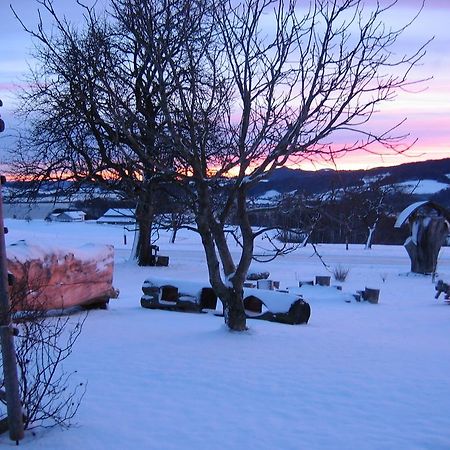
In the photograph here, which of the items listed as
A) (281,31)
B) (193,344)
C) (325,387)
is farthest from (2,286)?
(281,31)

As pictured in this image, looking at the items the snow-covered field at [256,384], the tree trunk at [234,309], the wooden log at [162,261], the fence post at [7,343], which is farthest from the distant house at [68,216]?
the fence post at [7,343]

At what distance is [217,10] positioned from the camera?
7.99 metres

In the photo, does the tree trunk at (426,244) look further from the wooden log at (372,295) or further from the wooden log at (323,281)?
the wooden log at (372,295)

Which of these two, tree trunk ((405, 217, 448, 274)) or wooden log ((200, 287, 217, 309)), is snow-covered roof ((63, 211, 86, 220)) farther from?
wooden log ((200, 287, 217, 309))

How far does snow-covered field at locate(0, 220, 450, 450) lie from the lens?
443cm

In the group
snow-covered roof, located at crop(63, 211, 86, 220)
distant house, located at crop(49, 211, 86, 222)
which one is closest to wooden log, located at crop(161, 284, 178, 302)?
distant house, located at crop(49, 211, 86, 222)

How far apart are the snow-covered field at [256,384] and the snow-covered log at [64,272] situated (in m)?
0.35

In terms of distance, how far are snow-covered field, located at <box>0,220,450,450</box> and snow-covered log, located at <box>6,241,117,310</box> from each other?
1.15ft

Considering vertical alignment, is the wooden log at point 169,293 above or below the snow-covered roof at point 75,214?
below

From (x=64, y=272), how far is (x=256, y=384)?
15.4 feet

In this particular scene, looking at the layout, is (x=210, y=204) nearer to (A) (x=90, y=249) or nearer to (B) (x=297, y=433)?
(A) (x=90, y=249)

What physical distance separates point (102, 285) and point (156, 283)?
3.12ft

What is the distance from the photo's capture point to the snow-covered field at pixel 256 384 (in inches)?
175

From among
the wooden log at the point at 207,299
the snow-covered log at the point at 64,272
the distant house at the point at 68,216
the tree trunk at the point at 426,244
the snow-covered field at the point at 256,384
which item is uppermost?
the distant house at the point at 68,216
